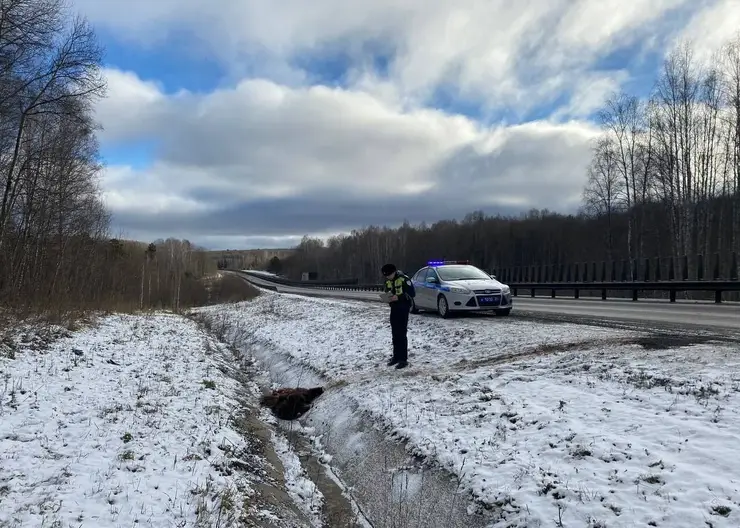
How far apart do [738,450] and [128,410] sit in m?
8.17

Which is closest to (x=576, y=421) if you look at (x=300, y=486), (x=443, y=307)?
(x=300, y=486)

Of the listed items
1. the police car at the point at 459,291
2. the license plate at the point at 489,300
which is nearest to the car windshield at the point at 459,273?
the police car at the point at 459,291

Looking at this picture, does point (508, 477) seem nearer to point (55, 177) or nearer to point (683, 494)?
point (683, 494)

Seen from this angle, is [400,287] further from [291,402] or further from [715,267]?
[715,267]

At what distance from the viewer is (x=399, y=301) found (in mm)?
10383

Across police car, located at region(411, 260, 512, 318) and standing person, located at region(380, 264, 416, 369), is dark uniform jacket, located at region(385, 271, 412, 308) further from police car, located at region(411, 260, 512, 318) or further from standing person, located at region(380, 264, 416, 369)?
police car, located at region(411, 260, 512, 318)

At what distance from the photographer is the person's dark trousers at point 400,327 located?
10.4 meters

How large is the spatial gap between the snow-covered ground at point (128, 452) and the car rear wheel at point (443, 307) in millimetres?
6390

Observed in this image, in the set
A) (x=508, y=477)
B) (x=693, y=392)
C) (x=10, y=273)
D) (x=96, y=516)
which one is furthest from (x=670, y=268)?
(x=10, y=273)

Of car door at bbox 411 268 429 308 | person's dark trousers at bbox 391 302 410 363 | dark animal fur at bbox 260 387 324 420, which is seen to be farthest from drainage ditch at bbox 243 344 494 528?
car door at bbox 411 268 429 308

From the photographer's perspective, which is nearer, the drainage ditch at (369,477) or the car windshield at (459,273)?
the drainage ditch at (369,477)

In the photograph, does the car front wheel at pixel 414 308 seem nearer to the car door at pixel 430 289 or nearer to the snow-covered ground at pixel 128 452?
the car door at pixel 430 289

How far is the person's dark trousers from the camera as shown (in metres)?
10.4

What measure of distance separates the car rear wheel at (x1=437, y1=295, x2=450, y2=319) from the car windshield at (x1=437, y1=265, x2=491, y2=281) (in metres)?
0.65
